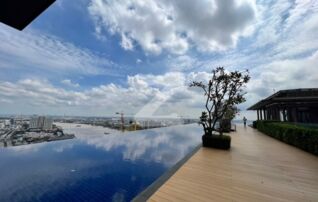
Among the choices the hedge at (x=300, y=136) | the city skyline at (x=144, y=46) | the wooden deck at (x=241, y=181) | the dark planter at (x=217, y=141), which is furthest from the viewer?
the dark planter at (x=217, y=141)

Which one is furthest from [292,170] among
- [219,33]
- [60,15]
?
[60,15]

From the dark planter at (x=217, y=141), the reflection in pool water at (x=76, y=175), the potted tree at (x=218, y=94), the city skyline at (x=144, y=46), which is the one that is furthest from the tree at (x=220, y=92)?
the reflection in pool water at (x=76, y=175)

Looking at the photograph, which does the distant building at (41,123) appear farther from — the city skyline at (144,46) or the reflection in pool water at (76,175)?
the reflection in pool water at (76,175)

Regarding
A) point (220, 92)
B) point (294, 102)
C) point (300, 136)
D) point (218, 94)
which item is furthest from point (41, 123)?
point (294, 102)

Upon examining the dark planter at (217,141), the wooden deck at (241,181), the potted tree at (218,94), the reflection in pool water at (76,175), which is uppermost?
the potted tree at (218,94)

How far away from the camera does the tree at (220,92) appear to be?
7445 millimetres

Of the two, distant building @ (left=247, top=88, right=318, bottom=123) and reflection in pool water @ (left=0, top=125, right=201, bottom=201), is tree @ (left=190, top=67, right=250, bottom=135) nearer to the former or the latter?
reflection in pool water @ (left=0, top=125, right=201, bottom=201)

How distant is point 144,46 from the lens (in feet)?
36.4

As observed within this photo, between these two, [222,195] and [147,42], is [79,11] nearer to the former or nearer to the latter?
[147,42]

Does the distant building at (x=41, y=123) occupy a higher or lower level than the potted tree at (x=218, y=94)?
lower

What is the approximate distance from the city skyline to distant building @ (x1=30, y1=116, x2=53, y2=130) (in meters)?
2.06

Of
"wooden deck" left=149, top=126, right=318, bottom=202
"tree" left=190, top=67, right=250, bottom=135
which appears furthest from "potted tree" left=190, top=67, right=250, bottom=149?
"wooden deck" left=149, top=126, right=318, bottom=202

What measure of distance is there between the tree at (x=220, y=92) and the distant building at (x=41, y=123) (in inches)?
443

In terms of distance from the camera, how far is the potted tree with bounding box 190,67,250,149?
24.3 feet
